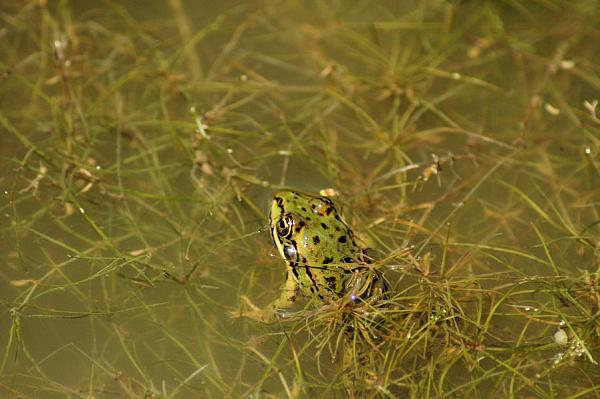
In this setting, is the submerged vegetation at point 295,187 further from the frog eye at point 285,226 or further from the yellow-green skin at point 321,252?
the frog eye at point 285,226

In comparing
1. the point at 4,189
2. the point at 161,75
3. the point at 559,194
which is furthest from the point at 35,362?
the point at 559,194

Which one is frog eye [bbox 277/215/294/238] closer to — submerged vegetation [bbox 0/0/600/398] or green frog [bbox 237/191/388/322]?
green frog [bbox 237/191/388/322]

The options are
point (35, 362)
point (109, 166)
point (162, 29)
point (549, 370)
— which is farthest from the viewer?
point (162, 29)

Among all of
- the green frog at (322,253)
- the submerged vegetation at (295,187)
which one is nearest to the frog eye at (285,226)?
the green frog at (322,253)

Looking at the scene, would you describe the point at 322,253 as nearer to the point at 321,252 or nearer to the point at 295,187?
the point at 321,252

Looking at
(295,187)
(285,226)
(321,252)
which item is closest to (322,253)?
(321,252)

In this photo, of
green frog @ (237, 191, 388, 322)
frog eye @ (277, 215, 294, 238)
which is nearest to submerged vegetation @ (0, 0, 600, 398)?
green frog @ (237, 191, 388, 322)

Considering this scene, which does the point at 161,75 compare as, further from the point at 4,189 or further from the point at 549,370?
the point at 549,370
